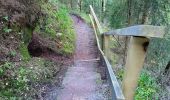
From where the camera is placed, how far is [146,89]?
6461 millimetres

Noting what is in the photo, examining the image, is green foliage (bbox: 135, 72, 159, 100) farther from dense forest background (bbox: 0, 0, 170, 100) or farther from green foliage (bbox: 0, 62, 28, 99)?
green foliage (bbox: 0, 62, 28, 99)

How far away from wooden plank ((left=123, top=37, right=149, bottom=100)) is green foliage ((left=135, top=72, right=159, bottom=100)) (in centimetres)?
279

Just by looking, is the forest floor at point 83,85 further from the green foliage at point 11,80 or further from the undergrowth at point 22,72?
the green foliage at point 11,80

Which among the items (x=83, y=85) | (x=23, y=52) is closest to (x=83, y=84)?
(x=83, y=85)

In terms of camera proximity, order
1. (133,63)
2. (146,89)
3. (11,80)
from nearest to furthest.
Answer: (133,63), (11,80), (146,89)

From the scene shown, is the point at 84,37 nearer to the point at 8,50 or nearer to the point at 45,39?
the point at 45,39

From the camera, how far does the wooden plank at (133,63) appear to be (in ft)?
9.53

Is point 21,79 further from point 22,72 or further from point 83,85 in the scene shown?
point 83,85

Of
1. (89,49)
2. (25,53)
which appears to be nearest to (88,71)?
(25,53)

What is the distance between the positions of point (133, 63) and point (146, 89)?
Result: 360 cm

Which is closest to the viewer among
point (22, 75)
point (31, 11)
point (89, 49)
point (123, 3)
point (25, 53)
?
point (22, 75)

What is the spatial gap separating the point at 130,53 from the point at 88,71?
503 centimetres

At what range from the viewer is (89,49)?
12.5 meters

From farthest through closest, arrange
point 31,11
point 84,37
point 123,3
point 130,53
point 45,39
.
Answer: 1. point 123,3
2. point 84,37
3. point 45,39
4. point 31,11
5. point 130,53
